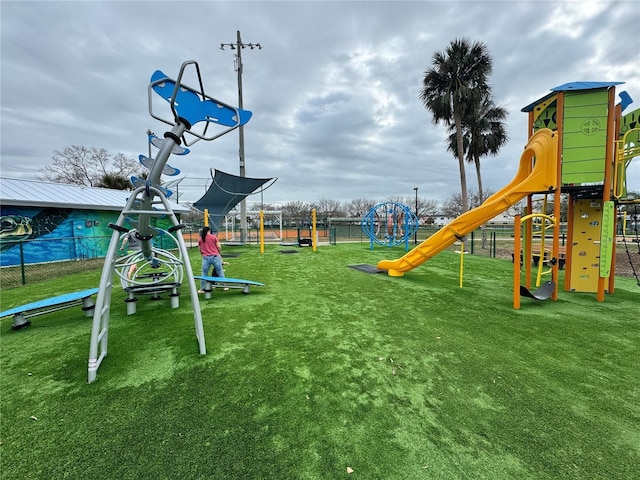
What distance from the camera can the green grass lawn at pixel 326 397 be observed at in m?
1.84

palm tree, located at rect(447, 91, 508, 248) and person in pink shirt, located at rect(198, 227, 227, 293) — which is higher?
palm tree, located at rect(447, 91, 508, 248)

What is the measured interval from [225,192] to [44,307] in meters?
12.5

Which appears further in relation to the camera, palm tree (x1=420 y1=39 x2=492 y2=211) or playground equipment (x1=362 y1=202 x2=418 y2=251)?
playground equipment (x1=362 y1=202 x2=418 y2=251)

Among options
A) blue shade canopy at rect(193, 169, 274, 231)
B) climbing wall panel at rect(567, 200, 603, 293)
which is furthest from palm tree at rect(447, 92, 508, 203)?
blue shade canopy at rect(193, 169, 274, 231)

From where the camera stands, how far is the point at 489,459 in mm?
1876

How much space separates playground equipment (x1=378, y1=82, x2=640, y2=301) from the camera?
17.6 ft

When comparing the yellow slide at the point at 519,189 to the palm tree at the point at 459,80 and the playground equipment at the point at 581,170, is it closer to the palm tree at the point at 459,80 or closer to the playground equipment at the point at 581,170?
the playground equipment at the point at 581,170

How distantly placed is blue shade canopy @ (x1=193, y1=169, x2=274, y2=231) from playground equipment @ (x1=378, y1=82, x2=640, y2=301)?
11914 mm

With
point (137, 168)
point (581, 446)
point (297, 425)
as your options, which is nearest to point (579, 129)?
point (581, 446)

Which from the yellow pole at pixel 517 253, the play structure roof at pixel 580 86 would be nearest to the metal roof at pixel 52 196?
the yellow pole at pixel 517 253

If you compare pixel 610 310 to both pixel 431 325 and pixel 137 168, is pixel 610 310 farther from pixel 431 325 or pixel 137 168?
pixel 137 168

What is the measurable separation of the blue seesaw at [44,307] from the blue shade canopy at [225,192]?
11.0m

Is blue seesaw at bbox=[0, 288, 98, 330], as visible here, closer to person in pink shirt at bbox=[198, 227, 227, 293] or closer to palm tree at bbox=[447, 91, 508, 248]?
person in pink shirt at bbox=[198, 227, 227, 293]

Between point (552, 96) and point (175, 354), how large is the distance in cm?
852
